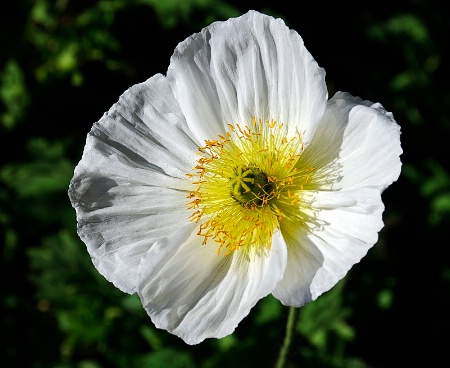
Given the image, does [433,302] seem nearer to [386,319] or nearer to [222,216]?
[386,319]

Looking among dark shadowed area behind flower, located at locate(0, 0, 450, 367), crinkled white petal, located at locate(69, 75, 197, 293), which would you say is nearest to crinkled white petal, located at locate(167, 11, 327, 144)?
crinkled white petal, located at locate(69, 75, 197, 293)

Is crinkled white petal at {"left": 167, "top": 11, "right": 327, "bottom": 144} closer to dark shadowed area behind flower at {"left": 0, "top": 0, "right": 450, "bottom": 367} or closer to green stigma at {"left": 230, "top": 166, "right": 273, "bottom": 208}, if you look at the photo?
green stigma at {"left": 230, "top": 166, "right": 273, "bottom": 208}

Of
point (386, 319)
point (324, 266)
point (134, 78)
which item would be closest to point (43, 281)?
point (134, 78)

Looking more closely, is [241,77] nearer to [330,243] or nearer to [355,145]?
[355,145]

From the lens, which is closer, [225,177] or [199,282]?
[199,282]

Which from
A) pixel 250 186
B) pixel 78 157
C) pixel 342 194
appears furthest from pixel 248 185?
pixel 78 157

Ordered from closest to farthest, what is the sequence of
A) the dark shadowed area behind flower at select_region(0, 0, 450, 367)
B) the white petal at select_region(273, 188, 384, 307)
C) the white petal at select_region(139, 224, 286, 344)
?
the white petal at select_region(273, 188, 384, 307), the white petal at select_region(139, 224, 286, 344), the dark shadowed area behind flower at select_region(0, 0, 450, 367)

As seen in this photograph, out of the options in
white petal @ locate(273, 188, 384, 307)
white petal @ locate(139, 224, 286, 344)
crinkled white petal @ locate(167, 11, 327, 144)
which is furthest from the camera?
crinkled white petal @ locate(167, 11, 327, 144)

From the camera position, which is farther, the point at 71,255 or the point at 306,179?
the point at 71,255
